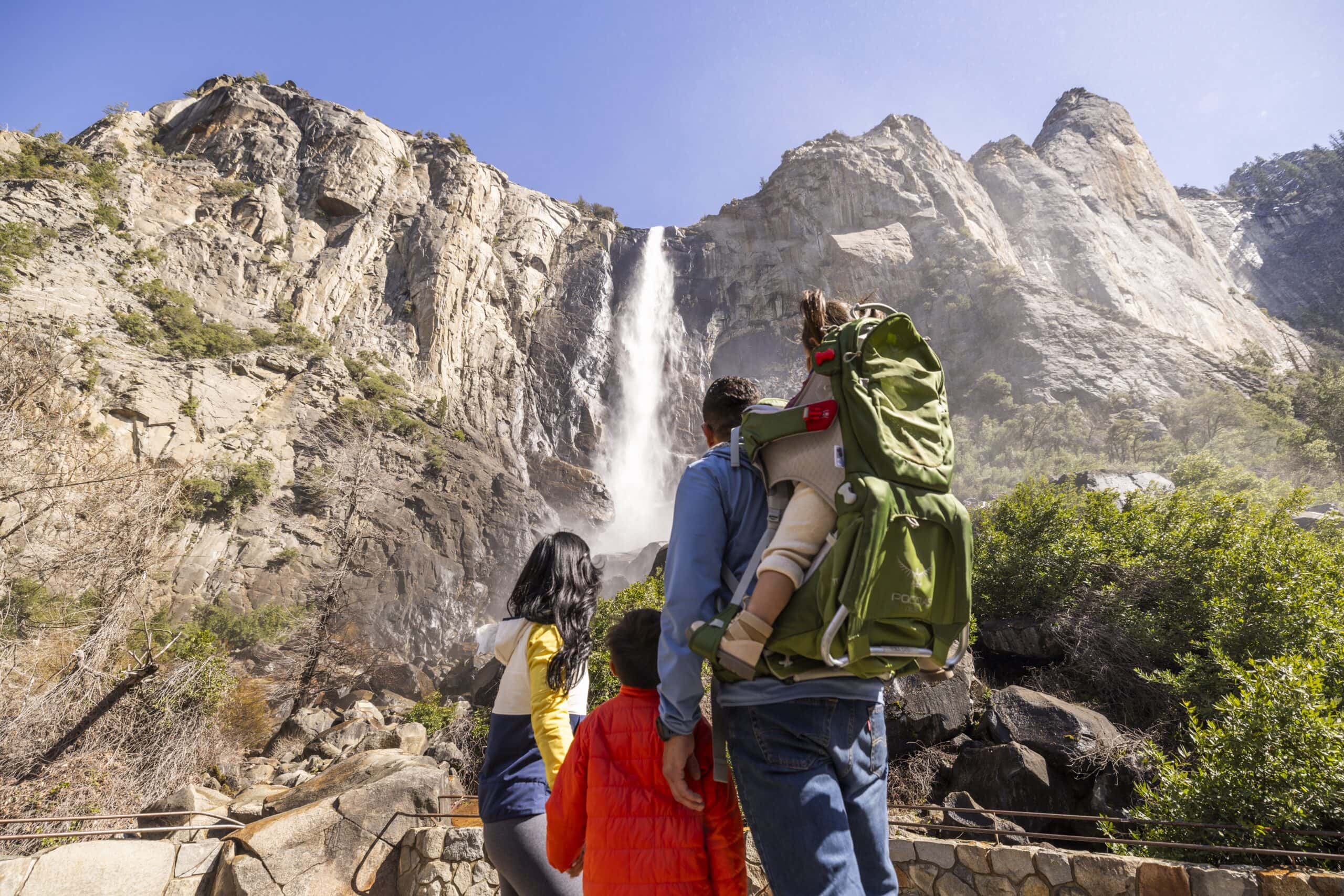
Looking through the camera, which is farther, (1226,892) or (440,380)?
(440,380)

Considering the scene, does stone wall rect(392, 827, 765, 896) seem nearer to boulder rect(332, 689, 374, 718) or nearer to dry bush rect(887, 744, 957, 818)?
dry bush rect(887, 744, 957, 818)

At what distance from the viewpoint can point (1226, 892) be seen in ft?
10.7

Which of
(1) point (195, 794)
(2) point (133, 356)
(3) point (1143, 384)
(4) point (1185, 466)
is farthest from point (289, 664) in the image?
(3) point (1143, 384)

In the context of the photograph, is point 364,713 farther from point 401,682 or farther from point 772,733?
point 772,733

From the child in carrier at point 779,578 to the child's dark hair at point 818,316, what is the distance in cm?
54

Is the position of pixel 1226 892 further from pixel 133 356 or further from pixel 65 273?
pixel 65 273

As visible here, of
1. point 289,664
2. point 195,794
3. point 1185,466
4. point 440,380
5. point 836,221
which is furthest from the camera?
point 836,221

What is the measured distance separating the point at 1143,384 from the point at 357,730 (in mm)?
37690

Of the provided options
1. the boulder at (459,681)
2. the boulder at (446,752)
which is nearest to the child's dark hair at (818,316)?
the boulder at (446,752)

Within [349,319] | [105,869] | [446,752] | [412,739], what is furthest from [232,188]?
[105,869]

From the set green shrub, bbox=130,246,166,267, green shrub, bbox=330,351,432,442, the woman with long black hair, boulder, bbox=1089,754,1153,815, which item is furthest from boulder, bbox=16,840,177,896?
green shrub, bbox=130,246,166,267

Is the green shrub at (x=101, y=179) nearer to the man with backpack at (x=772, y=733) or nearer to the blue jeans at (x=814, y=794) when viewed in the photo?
the man with backpack at (x=772, y=733)

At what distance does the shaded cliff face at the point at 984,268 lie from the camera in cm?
3559

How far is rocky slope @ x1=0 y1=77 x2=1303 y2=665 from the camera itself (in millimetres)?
21828
